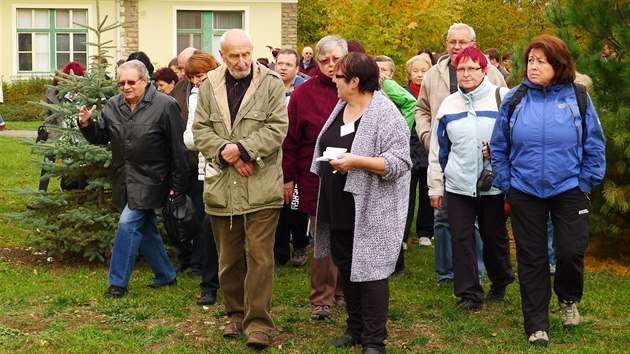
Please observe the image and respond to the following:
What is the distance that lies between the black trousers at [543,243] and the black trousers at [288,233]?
3391 millimetres

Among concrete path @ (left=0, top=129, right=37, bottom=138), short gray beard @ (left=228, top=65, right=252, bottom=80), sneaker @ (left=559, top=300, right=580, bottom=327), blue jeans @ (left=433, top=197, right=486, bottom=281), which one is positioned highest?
short gray beard @ (left=228, top=65, right=252, bottom=80)

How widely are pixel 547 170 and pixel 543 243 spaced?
54cm

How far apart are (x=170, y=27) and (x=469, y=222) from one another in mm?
28139

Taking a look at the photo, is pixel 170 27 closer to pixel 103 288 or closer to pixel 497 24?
pixel 497 24

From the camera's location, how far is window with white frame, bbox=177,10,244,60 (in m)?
35.3

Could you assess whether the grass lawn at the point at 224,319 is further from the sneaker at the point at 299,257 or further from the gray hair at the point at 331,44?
the gray hair at the point at 331,44

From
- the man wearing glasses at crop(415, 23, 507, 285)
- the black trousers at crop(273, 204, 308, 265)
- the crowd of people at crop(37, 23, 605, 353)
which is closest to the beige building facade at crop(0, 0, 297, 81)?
the black trousers at crop(273, 204, 308, 265)

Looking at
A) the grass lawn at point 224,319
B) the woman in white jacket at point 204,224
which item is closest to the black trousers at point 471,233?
the grass lawn at point 224,319

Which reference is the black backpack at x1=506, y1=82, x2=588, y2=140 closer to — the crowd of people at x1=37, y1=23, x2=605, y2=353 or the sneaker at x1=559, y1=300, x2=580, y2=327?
the crowd of people at x1=37, y1=23, x2=605, y2=353

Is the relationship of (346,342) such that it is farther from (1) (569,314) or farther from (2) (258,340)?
(1) (569,314)

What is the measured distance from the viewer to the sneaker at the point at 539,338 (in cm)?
699

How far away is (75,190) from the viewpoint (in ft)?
32.2

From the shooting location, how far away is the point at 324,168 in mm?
6805

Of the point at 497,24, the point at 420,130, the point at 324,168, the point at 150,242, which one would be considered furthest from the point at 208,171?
the point at 497,24
